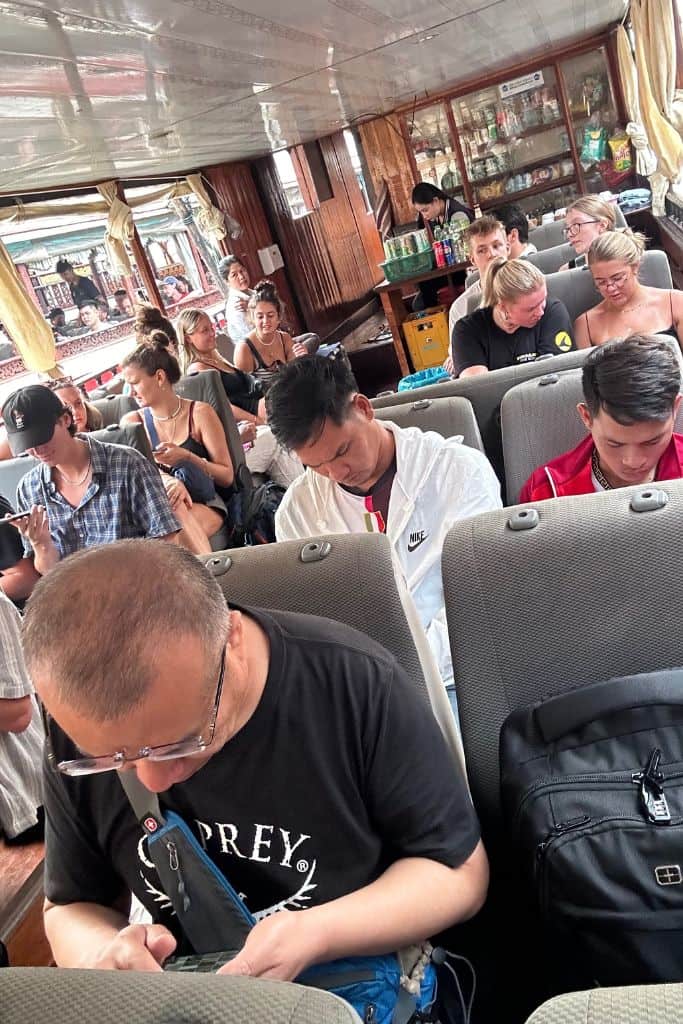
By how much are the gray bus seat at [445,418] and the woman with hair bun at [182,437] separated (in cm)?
107

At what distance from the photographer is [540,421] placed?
1979 mm

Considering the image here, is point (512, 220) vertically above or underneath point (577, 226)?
above

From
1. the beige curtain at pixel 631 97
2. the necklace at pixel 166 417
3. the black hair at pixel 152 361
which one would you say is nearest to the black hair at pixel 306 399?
the black hair at pixel 152 361

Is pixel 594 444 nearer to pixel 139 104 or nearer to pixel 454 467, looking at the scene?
pixel 454 467

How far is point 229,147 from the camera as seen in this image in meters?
6.55

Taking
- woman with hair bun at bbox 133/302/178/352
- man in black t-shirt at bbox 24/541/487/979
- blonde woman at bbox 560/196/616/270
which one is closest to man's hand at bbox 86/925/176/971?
man in black t-shirt at bbox 24/541/487/979

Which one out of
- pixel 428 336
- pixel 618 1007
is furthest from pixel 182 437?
pixel 428 336

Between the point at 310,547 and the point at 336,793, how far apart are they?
0.43 metres

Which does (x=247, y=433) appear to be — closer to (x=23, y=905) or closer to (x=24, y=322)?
(x=24, y=322)

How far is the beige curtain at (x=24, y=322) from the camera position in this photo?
16.1 ft

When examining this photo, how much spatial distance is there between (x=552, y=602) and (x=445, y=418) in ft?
3.26

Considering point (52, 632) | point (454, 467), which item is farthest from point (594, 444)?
point (52, 632)

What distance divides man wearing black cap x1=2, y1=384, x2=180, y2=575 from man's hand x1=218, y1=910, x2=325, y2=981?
1.75m

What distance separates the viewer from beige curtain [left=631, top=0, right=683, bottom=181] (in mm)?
5367
